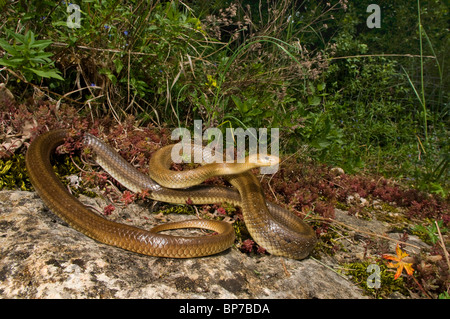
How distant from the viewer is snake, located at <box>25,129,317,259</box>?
2.79 m

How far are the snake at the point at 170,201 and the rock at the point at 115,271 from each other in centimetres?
9

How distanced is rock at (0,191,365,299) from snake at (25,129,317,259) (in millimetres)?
88

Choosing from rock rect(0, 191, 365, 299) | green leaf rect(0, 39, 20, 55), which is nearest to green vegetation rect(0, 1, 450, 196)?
green leaf rect(0, 39, 20, 55)

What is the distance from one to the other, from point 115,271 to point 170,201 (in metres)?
1.40

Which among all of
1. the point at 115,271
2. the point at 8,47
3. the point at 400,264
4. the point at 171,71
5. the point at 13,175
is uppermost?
the point at 8,47

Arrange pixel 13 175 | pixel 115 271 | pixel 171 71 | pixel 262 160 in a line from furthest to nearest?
pixel 171 71 → pixel 262 160 → pixel 13 175 → pixel 115 271

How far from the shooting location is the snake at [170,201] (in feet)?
9.14

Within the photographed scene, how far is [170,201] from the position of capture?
3.74 metres

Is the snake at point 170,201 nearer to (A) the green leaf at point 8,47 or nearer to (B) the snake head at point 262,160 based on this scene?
(B) the snake head at point 262,160

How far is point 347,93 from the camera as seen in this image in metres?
9.27

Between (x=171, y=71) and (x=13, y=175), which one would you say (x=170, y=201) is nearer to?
(x=13, y=175)

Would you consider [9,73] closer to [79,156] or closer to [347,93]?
[79,156]

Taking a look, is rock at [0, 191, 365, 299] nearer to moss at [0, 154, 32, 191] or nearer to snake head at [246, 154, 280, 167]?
moss at [0, 154, 32, 191]

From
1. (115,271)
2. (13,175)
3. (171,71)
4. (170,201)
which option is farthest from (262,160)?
(13,175)
